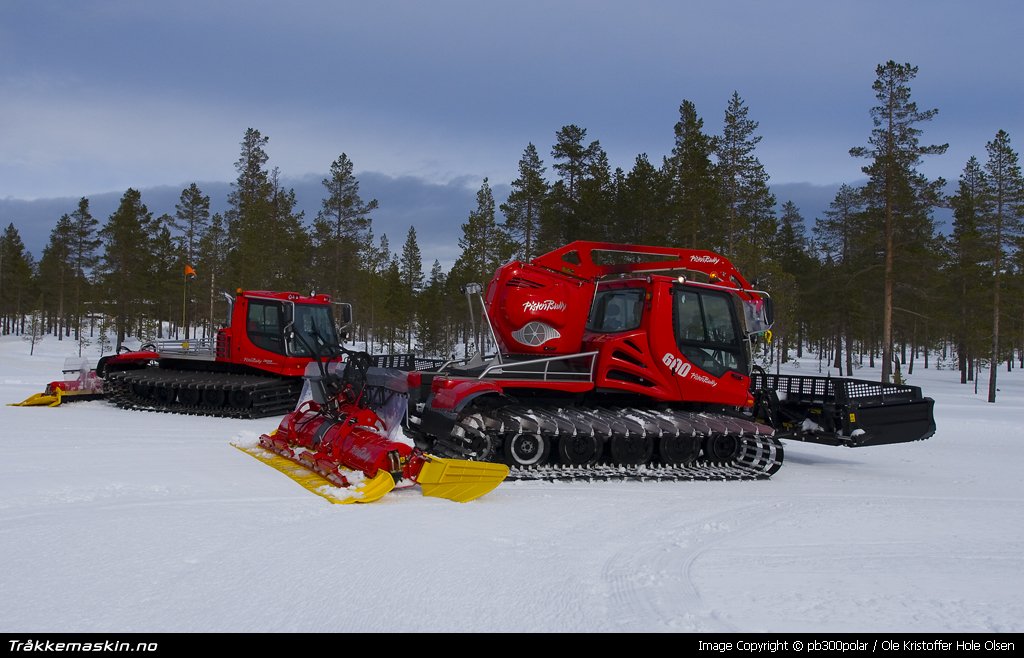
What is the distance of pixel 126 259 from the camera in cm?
4584

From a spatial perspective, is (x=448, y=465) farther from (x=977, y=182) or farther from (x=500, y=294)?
(x=977, y=182)

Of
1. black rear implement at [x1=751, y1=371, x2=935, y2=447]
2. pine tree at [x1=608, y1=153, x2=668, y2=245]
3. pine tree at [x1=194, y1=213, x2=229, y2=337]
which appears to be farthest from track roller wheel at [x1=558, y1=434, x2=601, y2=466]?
pine tree at [x1=194, y1=213, x2=229, y2=337]

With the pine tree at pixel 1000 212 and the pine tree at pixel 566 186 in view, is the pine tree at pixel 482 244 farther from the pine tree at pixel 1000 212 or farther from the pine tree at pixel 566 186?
the pine tree at pixel 1000 212

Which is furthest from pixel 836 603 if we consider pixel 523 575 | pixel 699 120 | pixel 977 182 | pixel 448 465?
pixel 977 182

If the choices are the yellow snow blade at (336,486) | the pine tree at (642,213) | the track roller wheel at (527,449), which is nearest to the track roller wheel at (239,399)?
the yellow snow blade at (336,486)

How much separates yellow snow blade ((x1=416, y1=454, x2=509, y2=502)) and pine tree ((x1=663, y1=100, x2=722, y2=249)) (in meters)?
22.0

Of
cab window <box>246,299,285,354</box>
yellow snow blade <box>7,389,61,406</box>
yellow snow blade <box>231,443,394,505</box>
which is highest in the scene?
cab window <box>246,299,285,354</box>

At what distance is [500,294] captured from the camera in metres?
9.88

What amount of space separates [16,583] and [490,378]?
553cm

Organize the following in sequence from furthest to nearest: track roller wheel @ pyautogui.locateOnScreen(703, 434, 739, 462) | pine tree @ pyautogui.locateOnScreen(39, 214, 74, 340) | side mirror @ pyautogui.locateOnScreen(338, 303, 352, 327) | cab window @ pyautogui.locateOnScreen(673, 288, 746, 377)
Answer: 1. pine tree @ pyautogui.locateOnScreen(39, 214, 74, 340)
2. side mirror @ pyautogui.locateOnScreen(338, 303, 352, 327)
3. cab window @ pyautogui.locateOnScreen(673, 288, 746, 377)
4. track roller wheel @ pyautogui.locateOnScreen(703, 434, 739, 462)

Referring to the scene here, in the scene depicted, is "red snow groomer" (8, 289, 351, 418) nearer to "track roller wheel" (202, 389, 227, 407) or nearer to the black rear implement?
"track roller wheel" (202, 389, 227, 407)

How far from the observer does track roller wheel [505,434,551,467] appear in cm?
894

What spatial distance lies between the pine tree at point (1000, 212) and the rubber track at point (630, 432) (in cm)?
2775

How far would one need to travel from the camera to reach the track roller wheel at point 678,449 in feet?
30.9
